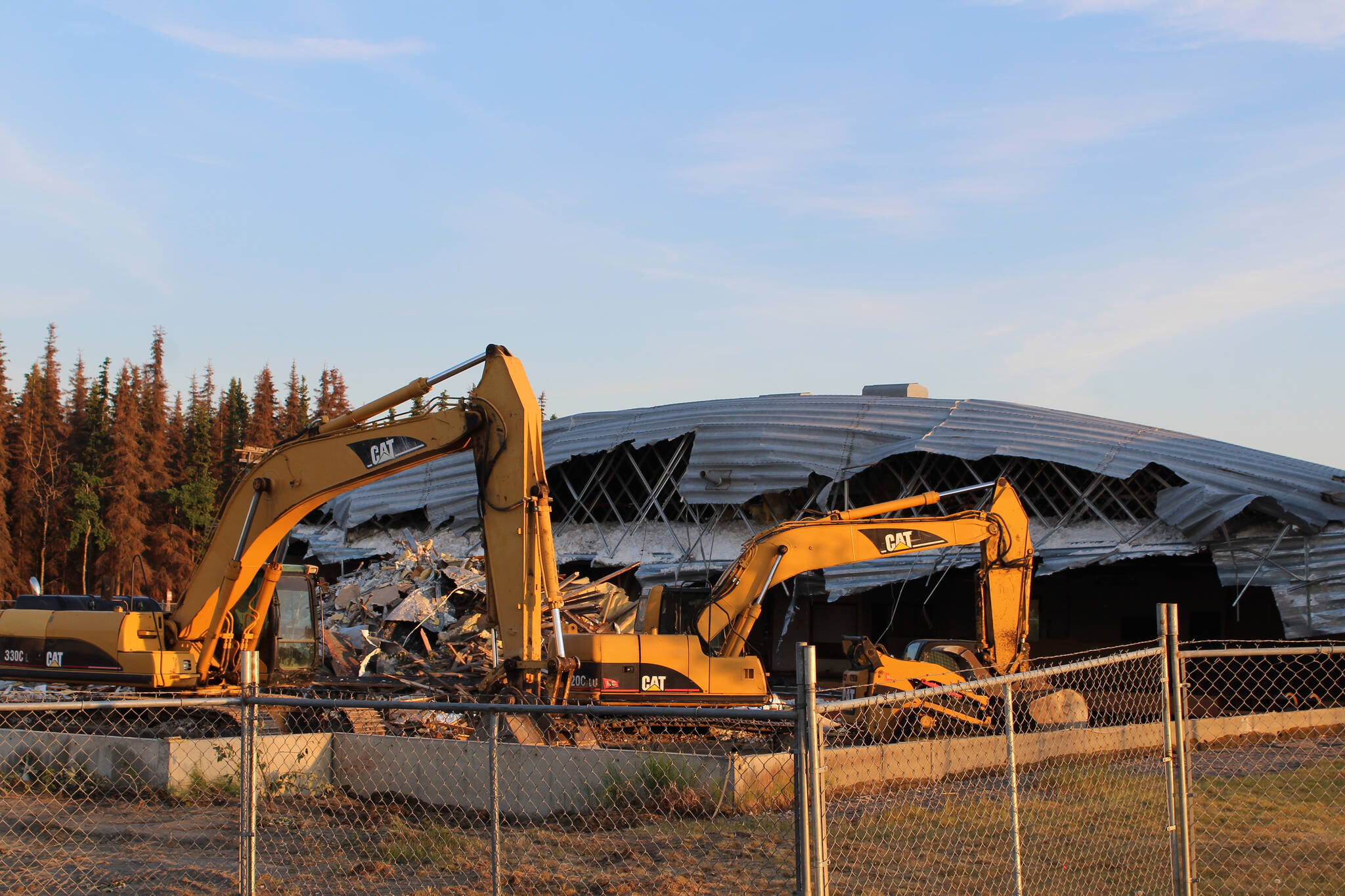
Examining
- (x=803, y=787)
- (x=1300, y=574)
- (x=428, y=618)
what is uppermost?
(x=1300, y=574)

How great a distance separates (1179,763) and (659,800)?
5.61 meters

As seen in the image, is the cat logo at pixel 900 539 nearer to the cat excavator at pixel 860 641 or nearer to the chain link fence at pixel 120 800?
the cat excavator at pixel 860 641

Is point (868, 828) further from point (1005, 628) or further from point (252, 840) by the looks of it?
point (1005, 628)

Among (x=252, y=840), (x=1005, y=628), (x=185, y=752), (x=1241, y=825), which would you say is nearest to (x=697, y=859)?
(x=252, y=840)

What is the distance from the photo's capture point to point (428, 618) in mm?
21453

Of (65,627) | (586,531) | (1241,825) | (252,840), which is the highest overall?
(586,531)

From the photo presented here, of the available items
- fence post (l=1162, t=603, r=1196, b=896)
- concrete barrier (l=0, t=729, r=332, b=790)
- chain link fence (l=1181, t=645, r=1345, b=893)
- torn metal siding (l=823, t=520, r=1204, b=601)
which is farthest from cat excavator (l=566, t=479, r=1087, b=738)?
fence post (l=1162, t=603, r=1196, b=896)

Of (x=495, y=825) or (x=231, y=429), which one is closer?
(x=495, y=825)

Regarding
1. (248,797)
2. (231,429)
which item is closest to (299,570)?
(248,797)

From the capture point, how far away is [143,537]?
5984 cm

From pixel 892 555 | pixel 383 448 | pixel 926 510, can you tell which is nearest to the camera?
pixel 383 448

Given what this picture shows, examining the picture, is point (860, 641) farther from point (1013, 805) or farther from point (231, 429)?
point (231, 429)

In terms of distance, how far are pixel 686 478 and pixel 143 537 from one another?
4316 cm

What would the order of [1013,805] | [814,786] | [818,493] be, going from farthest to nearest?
[818,493], [1013,805], [814,786]
